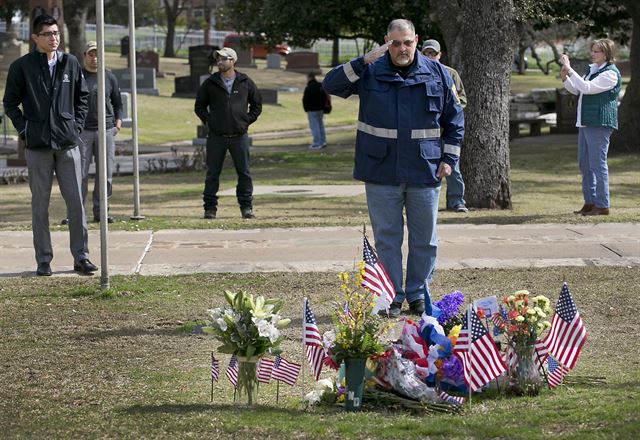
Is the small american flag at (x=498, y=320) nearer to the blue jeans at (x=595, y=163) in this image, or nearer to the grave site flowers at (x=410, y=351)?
the grave site flowers at (x=410, y=351)

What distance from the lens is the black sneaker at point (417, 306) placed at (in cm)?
855

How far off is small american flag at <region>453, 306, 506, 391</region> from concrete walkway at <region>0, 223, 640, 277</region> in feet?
13.6

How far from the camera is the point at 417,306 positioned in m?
8.55

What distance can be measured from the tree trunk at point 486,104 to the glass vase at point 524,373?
352 inches

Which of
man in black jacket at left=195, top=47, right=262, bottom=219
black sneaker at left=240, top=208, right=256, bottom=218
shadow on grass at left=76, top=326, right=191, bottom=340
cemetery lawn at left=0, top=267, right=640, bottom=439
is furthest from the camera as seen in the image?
black sneaker at left=240, top=208, right=256, bottom=218

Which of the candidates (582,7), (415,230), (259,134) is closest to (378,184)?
(415,230)

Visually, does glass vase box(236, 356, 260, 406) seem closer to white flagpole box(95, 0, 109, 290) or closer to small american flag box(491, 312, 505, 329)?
small american flag box(491, 312, 505, 329)

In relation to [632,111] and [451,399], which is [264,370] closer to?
[451,399]

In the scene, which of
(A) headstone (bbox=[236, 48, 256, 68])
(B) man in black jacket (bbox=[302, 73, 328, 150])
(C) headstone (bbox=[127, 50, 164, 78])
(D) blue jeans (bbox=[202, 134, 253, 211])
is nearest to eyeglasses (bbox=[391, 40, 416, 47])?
(D) blue jeans (bbox=[202, 134, 253, 211])

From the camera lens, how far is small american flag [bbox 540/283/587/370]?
6.38 meters

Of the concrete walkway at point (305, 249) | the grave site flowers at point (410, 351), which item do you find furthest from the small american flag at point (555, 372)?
the concrete walkway at point (305, 249)

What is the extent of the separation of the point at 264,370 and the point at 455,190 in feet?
28.6

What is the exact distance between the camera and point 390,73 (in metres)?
8.06

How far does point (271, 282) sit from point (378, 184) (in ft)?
6.31
